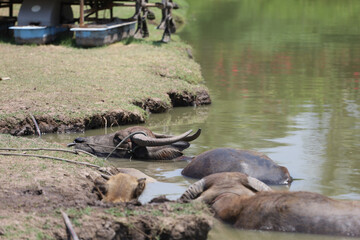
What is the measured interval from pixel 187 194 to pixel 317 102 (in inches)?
300

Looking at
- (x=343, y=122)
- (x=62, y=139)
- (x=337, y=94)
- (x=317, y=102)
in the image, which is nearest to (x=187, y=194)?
(x=62, y=139)

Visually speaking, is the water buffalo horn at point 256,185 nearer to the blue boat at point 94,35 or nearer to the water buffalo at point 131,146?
the water buffalo at point 131,146

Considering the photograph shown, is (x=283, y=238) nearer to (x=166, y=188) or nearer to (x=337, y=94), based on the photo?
(x=166, y=188)

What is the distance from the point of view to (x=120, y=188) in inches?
259

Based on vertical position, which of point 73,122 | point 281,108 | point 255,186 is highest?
point 255,186

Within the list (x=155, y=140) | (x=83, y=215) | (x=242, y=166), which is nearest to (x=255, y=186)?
(x=242, y=166)

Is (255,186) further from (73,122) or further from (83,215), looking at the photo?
(73,122)

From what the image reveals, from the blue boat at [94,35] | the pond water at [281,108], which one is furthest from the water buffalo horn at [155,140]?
the blue boat at [94,35]

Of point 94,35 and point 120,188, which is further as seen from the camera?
point 94,35

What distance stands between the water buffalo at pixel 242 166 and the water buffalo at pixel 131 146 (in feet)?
3.03

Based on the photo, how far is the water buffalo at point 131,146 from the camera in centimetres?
897

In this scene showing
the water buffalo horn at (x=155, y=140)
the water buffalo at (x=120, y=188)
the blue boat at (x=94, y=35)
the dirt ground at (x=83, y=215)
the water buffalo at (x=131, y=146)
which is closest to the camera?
the dirt ground at (x=83, y=215)

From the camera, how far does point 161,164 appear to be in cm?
895

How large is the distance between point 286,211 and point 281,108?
23.9 ft
